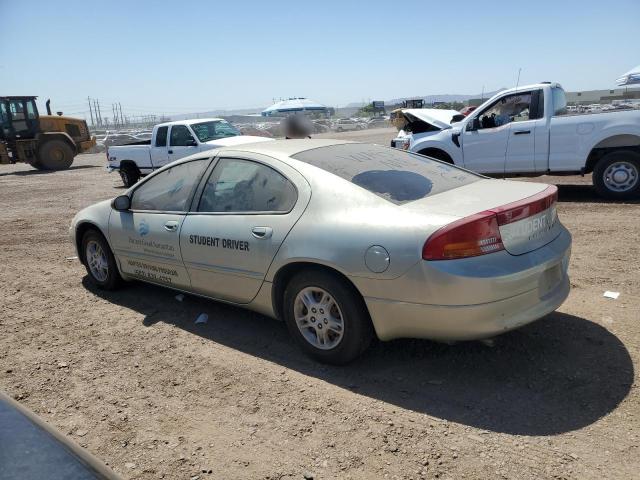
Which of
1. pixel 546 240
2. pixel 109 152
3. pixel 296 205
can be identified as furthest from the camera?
pixel 109 152

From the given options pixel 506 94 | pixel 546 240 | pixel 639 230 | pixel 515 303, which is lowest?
pixel 639 230

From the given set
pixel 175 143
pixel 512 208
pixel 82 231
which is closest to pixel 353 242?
pixel 512 208

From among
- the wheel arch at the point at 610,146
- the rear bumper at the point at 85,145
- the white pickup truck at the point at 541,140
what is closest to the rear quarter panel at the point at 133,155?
the white pickup truck at the point at 541,140

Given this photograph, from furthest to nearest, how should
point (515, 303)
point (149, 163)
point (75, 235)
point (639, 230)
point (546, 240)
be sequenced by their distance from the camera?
1. point (149, 163)
2. point (639, 230)
3. point (75, 235)
4. point (546, 240)
5. point (515, 303)

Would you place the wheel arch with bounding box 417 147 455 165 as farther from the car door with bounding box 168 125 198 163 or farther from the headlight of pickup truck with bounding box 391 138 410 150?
the car door with bounding box 168 125 198 163

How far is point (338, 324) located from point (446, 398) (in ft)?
2.65

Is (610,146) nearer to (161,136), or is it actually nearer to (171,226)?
(171,226)

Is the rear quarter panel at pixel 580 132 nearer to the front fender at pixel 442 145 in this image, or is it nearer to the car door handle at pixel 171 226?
the front fender at pixel 442 145

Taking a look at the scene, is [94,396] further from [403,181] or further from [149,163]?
[149,163]

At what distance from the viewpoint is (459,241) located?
9.75 feet

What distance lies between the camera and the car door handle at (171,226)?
435cm

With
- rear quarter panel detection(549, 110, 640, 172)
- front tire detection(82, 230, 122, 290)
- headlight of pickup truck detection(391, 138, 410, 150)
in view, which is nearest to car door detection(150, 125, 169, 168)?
headlight of pickup truck detection(391, 138, 410, 150)

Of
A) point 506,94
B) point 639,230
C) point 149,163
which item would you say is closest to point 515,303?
point 639,230

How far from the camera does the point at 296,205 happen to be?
364cm
